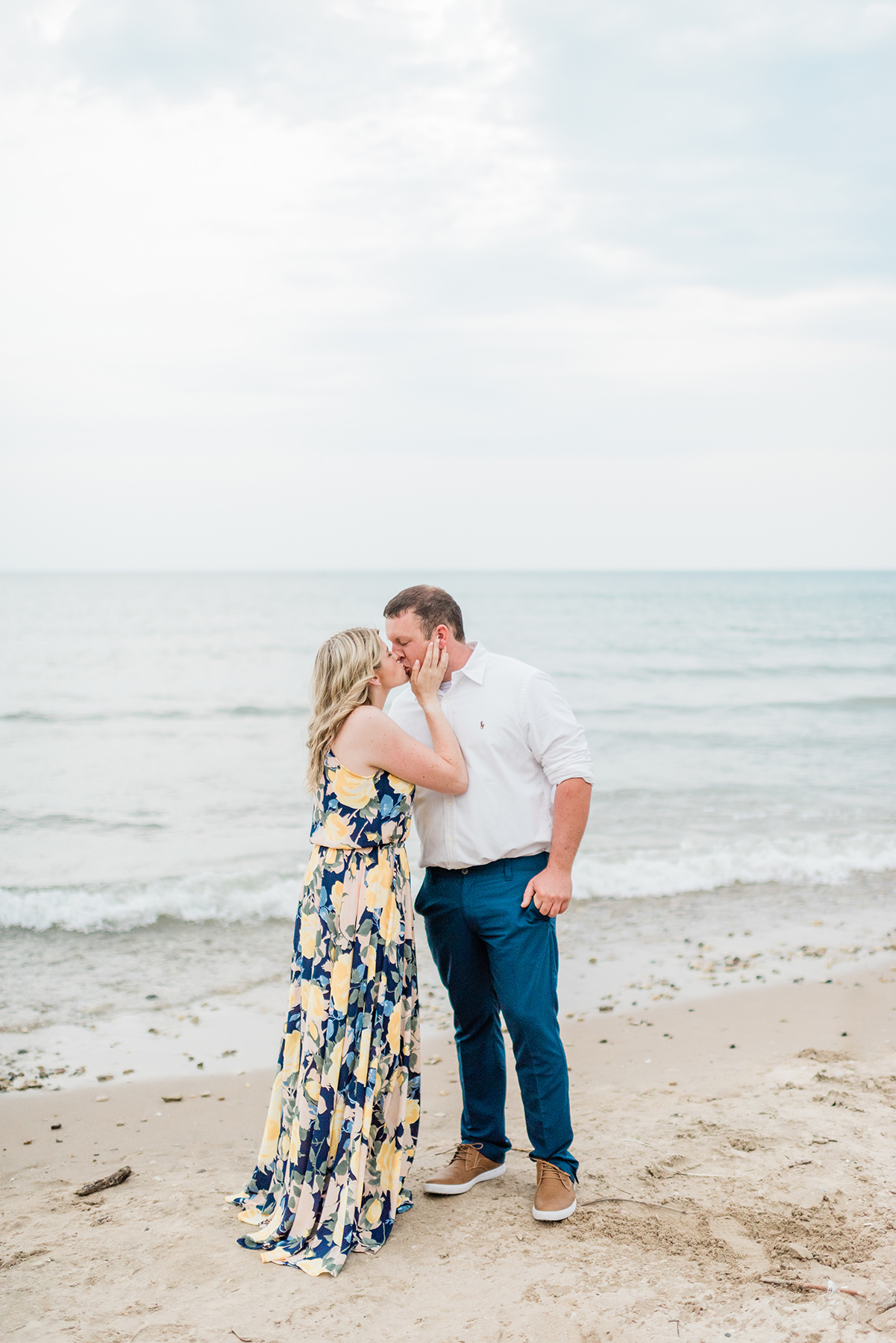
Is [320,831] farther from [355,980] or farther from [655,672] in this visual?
[655,672]

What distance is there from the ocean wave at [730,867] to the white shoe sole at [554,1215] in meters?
5.25

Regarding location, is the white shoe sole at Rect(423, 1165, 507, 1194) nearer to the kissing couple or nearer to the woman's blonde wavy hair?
the kissing couple

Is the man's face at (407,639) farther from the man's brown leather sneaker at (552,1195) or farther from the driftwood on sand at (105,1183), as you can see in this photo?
the driftwood on sand at (105,1183)

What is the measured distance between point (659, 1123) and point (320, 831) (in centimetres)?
217

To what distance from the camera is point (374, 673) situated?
352 centimetres

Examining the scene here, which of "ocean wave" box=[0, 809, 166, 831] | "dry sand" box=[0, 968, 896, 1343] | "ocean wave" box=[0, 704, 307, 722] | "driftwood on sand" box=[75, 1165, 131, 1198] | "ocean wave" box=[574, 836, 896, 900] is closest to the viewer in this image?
"dry sand" box=[0, 968, 896, 1343]

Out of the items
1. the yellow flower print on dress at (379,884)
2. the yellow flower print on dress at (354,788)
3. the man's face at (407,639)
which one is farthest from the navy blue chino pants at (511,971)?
the man's face at (407,639)

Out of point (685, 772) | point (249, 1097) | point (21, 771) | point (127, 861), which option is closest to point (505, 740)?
point (249, 1097)

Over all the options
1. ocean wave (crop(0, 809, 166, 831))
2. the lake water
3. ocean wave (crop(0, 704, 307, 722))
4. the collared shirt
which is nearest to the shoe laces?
the collared shirt

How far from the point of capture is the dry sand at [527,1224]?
3.00m

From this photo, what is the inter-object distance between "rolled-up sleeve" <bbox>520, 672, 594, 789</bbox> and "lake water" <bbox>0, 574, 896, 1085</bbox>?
3273 millimetres

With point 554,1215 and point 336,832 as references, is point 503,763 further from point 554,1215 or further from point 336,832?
point 554,1215

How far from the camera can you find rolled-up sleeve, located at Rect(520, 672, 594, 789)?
3.66m

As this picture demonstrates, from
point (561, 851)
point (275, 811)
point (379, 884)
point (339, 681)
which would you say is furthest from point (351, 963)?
point (275, 811)
